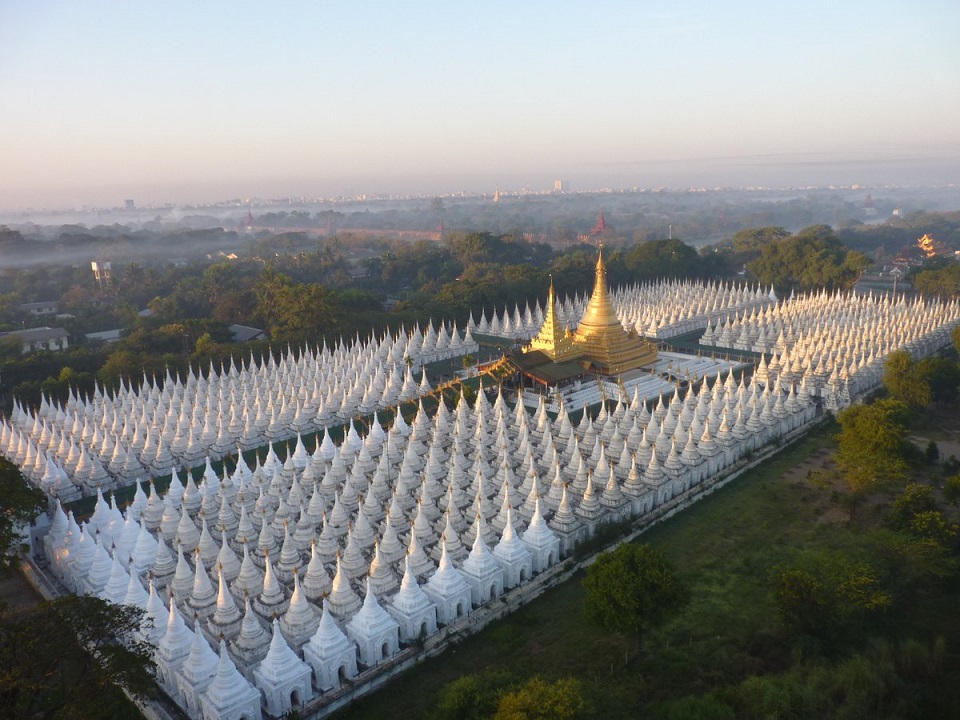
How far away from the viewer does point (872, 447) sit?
1041 inches

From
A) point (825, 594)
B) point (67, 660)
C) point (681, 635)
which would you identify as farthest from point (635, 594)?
point (67, 660)

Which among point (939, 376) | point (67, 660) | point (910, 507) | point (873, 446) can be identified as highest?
point (67, 660)

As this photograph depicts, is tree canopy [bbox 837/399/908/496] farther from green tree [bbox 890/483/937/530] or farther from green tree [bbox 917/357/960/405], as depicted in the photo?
green tree [bbox 917/357/960/405]

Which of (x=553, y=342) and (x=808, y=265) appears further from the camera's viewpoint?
(x=808, y=265)

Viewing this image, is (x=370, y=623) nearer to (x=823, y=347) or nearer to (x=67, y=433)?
(x=67, y=433)

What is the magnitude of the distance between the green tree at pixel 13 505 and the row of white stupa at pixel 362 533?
3.50 feet

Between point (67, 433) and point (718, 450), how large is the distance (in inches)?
1208

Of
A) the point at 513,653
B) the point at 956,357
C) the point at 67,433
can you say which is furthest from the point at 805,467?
the point at 67,433

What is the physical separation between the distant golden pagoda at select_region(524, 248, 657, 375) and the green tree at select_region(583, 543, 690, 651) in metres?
27.1

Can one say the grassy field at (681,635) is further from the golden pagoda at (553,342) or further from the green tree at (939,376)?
the golden pagoda at (553,342)

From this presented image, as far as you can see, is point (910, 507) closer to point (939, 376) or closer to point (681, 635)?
point (681, 635)

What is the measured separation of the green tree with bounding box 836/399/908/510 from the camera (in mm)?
25672

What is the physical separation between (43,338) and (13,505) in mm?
40076

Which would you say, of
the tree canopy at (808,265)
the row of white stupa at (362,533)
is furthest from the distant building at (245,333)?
the tree canopy at (808,265)
